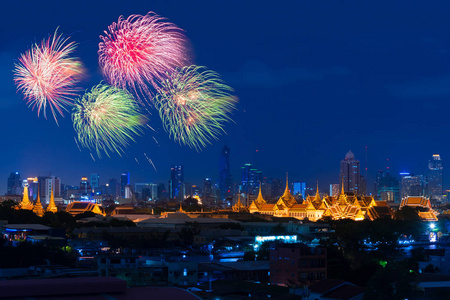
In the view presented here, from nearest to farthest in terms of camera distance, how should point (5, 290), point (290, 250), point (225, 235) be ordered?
point (5, 290) → point (290, 250) → point (225, 235)

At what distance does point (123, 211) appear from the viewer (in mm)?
121688

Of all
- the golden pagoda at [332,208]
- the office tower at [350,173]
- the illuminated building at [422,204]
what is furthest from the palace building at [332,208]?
the office tower at [350,173]

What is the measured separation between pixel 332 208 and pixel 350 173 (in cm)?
8916

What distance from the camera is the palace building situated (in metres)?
102

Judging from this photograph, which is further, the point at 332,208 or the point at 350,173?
the point at 350,173

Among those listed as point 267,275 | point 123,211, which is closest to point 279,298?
point 267,275

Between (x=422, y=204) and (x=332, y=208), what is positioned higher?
(x=422, y=204)

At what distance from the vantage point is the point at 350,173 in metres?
196

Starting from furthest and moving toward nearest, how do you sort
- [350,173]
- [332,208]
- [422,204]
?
1. [350,173]
2. [332,208]
3. [422,204]

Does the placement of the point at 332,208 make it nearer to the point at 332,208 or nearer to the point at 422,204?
the point at 332,208

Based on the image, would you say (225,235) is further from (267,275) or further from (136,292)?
(136,292)

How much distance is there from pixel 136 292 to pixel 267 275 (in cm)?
2120

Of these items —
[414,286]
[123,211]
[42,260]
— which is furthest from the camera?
[123,211]

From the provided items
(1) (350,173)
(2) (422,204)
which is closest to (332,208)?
(2) (422,204)
